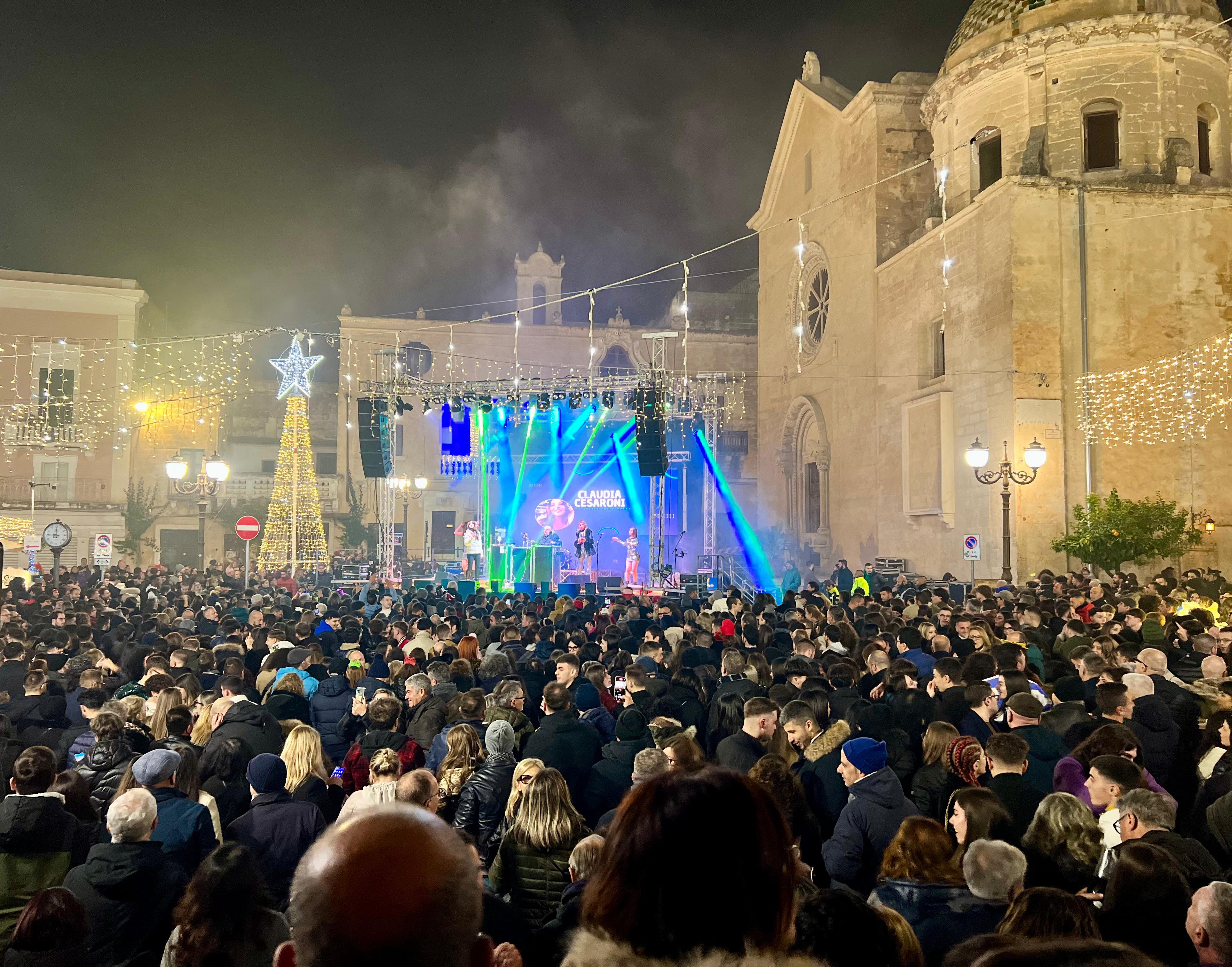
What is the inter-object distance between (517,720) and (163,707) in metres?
2.79

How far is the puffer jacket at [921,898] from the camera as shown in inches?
141

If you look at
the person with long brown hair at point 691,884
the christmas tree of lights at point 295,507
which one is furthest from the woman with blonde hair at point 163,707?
the christmas tree of lights at point 295,507

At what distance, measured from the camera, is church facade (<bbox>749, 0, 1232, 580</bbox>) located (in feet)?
73.5

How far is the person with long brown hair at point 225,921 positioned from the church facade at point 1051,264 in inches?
851

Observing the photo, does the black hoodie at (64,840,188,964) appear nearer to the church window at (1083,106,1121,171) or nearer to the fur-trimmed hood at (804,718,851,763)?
the fur-trimmed hood at (804,718,851,763)

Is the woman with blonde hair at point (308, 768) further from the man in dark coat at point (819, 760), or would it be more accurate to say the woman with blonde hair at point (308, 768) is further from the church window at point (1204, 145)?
the church window at point (1204, 145)

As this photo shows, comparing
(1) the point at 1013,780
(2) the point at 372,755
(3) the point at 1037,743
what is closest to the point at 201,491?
(2) the point at 372,755

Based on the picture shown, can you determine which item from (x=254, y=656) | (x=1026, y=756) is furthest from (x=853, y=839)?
(x=254, y=656)

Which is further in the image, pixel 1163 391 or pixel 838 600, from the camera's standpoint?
pixel 1163 391

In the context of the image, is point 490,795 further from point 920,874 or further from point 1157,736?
point 1157,736

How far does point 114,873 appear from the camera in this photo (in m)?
3.92

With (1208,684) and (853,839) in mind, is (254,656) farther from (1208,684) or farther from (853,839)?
(1208,684)

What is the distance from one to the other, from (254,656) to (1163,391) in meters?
21.7

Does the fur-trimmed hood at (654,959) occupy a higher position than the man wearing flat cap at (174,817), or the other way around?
the fur-trimmed hood at (654,959)
